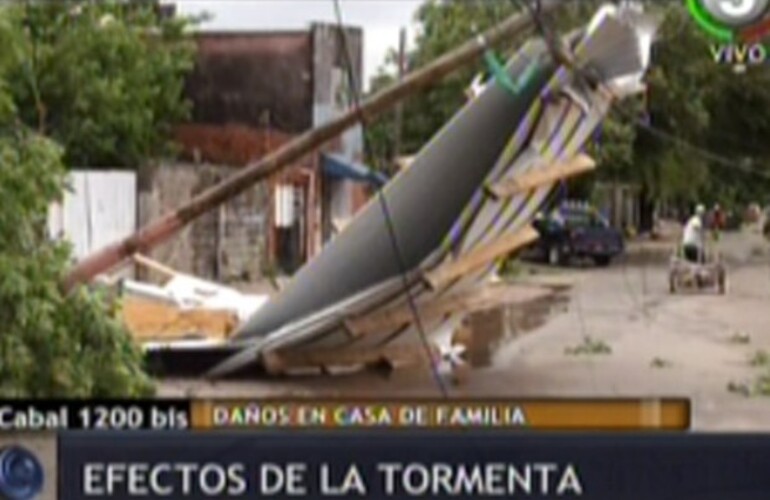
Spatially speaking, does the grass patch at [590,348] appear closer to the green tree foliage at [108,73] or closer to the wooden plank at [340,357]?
the wooden plank at [340,357]

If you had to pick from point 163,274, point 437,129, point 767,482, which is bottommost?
point 767,482

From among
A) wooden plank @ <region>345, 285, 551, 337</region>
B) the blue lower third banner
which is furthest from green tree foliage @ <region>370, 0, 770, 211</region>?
the blue lower third banner

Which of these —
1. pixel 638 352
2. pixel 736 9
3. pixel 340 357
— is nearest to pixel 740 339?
pixel 638 352

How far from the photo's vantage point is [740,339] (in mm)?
3262

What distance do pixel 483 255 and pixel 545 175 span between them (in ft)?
0.53

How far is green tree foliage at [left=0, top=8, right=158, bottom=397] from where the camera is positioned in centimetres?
327

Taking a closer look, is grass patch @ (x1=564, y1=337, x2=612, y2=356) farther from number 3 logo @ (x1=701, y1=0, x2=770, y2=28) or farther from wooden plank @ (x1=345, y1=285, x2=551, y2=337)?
number 3 logo @ (x1=701, y1=0, x2=770, y2=28)

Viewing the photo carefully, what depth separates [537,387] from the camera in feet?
10.4

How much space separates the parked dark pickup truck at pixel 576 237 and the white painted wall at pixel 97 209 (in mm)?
665

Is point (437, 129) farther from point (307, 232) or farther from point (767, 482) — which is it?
point (767, 482)

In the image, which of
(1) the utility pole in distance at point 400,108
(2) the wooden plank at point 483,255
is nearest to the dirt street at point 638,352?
(2) the wooden plank at point 483,255

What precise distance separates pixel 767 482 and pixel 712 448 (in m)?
0.10

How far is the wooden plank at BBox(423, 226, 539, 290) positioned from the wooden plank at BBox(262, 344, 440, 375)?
115 millimetres

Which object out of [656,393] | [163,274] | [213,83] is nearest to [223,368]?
[163,274]
